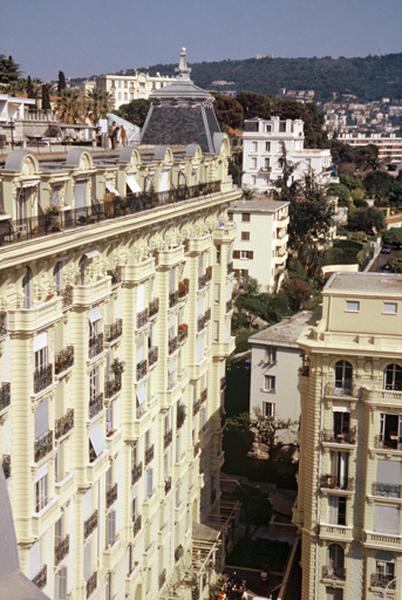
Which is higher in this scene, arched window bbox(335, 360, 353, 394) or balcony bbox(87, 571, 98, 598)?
arched window bbox(335, 360, 353, 394)

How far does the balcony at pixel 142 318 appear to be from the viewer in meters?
26.1

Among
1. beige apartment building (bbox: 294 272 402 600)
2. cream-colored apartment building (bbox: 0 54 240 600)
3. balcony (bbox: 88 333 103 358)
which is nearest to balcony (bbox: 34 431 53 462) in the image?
cream-colored apartment building (bbox: 0 54 240 600)

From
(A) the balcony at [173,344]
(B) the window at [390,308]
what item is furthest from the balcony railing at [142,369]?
(B) the window at [390,308]

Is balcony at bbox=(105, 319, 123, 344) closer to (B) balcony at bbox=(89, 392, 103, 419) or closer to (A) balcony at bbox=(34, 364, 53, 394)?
(B) balcony at bbox=(89, 392, 103, 419)

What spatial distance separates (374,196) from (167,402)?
106m

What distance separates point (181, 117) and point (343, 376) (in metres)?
14.5

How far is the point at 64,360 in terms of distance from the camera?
66.9 feet

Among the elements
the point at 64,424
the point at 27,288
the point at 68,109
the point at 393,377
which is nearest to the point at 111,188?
the point at 27,288

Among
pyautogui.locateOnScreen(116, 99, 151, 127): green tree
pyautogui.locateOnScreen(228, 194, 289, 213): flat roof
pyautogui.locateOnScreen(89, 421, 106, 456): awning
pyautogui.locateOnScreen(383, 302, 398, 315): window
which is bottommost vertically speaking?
pyautogui.locateOnScreen(89, 421, 106, 456): awning

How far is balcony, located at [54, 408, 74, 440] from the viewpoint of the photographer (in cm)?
2026

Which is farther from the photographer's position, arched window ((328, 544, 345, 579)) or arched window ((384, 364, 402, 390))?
arched window ((328, 544, 345, 579))

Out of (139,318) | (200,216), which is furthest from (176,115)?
(139,318)

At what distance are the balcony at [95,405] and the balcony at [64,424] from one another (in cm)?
118

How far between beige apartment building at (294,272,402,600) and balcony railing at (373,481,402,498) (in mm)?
30
